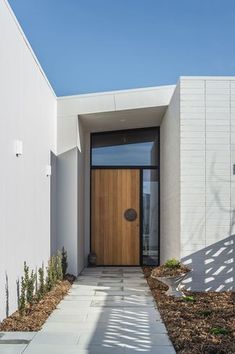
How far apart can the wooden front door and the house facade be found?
0.02 m

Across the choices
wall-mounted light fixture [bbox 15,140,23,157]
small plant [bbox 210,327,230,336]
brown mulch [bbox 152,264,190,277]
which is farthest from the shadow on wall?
wall-mounted light fixture [bbox 15,140,23,157]

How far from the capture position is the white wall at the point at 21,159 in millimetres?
5297

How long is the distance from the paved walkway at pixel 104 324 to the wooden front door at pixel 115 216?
266 cm

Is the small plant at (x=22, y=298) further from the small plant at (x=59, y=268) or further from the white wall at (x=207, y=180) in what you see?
the white wall at (x=207, y=180)

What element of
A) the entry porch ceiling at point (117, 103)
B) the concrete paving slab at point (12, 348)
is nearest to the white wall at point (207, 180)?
the entry porch ceiling at point (117, 103)

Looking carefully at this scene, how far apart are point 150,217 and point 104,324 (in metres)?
5.97

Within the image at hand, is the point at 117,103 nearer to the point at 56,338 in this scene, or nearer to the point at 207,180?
the point at 207,180

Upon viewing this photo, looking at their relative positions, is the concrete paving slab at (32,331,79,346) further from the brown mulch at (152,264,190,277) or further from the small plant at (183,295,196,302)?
the brown mulch at (152,264,190,277)

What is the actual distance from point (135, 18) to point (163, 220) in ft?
14.6

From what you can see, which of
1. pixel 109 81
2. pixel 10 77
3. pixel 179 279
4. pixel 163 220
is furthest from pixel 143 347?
pixel 109 81

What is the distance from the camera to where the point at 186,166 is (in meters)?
7.74

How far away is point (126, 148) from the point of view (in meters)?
11.3

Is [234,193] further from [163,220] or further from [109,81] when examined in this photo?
[109,81]

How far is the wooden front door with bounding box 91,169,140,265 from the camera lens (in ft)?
36.6
